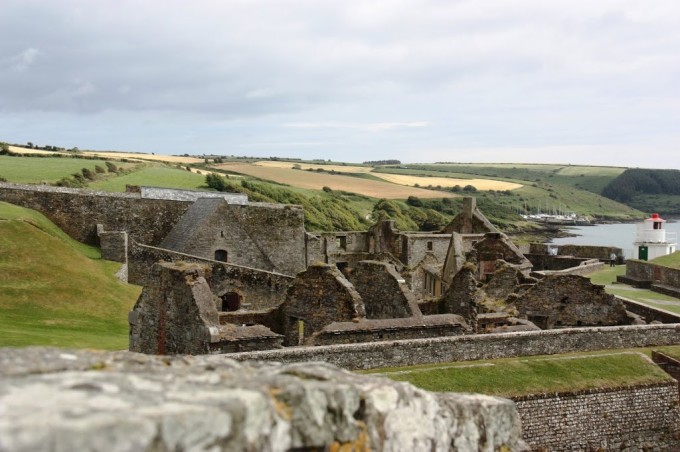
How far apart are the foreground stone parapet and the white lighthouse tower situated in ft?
166

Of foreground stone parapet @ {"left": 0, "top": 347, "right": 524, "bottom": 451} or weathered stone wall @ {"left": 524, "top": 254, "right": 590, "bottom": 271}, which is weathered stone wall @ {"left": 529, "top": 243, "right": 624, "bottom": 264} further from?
foreground stone parapet @ {"left": 0, "top": 347, "right": 524, "bottom": 451}

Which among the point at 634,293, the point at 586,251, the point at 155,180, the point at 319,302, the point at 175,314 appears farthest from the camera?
the point at 155,180

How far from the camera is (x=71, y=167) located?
68.8m

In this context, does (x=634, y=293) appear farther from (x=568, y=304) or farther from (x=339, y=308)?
(x=339, y=308)

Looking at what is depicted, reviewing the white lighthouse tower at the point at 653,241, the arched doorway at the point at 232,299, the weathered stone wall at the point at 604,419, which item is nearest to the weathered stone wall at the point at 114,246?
the arched doorway at the point at 232,299

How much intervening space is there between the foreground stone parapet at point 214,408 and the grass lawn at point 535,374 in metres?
11.0

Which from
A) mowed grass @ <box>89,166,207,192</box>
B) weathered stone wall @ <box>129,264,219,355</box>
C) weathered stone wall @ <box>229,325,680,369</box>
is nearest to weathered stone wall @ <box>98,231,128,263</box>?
weathered stone wall @ <box>129,264,219,355</box>

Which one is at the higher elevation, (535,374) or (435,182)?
(435,182)

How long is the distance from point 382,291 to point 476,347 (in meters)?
3.74

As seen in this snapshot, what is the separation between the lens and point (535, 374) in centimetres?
1638

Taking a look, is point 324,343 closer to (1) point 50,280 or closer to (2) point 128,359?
(1) point 50,280

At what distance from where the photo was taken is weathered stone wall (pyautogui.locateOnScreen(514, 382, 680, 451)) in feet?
50.5

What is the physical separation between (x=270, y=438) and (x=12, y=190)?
32858 mm

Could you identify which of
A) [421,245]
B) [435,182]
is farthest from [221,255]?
[435,182]
